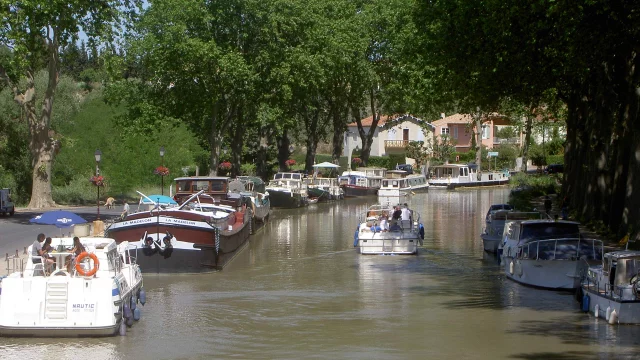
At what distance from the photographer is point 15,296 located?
18031mm

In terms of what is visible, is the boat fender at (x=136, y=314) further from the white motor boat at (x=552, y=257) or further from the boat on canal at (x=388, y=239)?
the boat on canal at (x=388, y=239)

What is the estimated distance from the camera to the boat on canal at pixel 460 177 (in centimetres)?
8344

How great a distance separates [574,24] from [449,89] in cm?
1196

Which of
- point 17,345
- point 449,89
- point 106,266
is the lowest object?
point 17,345

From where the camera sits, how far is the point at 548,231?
89.7 feet

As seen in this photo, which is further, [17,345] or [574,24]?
[574,24]

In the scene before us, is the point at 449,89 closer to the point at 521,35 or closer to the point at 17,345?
the point at 521,35

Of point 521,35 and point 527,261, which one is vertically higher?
point 521,35

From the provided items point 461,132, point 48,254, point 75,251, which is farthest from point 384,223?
point 461,132

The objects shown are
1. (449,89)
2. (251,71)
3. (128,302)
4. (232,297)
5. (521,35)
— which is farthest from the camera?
(251,71)

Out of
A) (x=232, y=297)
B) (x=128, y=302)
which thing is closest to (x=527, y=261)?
(x=232, y=297)

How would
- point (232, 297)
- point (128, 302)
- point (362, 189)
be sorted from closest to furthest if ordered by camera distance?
point (128, 302)
point (232, 297)
point (362, 189)

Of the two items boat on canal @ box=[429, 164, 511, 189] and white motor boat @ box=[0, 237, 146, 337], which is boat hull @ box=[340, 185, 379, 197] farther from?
white motor boat @ box=[0, 237, 146, 337]

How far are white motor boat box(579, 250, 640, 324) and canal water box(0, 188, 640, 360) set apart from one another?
0.30 metres
